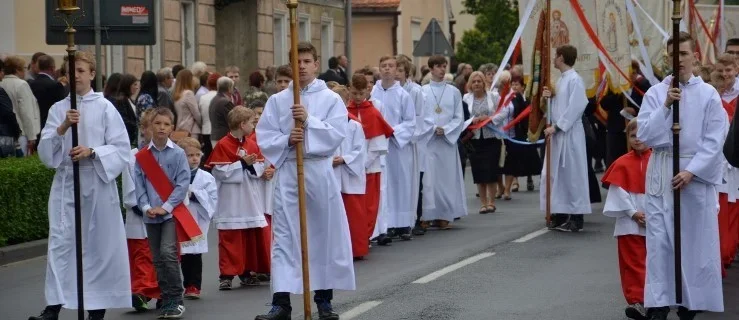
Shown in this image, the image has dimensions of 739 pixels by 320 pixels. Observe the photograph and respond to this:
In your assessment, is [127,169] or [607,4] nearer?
[127,169]

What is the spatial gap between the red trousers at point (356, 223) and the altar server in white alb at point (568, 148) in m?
3.41

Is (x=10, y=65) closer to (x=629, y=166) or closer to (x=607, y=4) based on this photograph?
(x=607, y=4)

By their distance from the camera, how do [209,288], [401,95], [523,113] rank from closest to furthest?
[209,288] → [401,95] → [523,113]

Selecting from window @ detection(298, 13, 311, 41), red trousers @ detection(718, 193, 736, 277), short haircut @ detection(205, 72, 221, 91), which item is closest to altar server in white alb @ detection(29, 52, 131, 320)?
red trousers @ detection(718, 193, 736, 277)

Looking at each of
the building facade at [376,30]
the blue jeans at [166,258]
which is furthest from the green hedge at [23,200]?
the building facade at [376,30]

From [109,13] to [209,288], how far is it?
13.8 feet

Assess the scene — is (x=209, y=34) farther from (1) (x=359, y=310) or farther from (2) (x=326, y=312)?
(2) (x=326, y=312)

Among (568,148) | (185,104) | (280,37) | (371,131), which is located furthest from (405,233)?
(280,37)

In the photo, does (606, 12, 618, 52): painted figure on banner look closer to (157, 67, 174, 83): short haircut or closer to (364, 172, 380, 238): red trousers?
(364, 172, 380, 238): red trousers

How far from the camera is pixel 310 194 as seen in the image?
10789 millimetres

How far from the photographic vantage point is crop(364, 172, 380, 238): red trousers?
52.1 ft

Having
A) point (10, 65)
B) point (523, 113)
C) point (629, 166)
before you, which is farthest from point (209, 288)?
point (523, 113)

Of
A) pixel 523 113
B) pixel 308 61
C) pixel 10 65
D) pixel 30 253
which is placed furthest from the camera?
pixel 523 113

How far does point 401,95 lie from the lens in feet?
55.6
